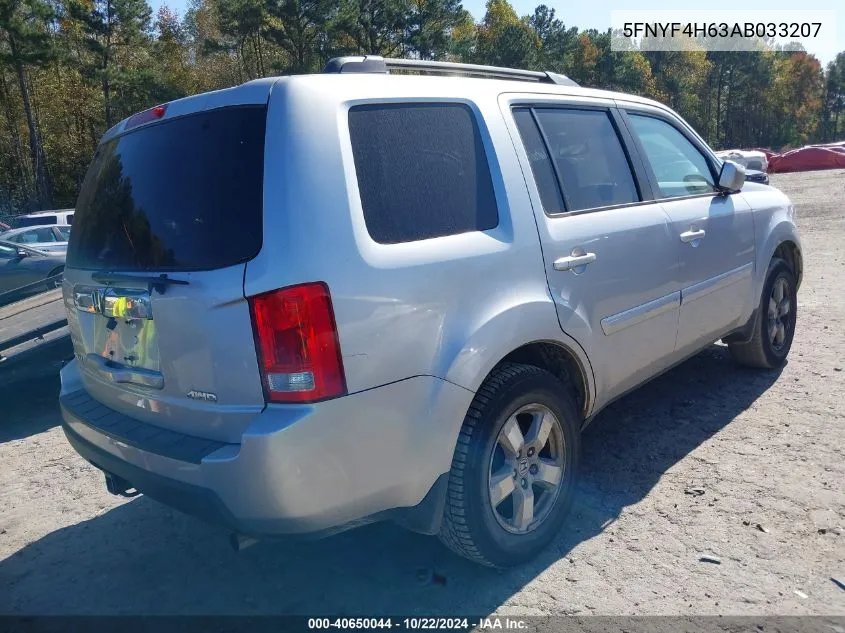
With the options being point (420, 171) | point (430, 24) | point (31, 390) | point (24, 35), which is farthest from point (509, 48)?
point (420, 171)

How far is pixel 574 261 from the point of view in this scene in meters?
3.04

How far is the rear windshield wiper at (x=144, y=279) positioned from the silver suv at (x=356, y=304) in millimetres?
10

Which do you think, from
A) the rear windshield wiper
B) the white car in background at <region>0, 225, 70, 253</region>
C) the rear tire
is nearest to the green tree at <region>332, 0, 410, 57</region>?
the white car in background at <region>0, 225, 70, 253</region>

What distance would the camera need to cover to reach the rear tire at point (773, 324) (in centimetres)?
490

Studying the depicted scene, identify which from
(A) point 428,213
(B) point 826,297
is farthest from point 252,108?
(B) point 826,297

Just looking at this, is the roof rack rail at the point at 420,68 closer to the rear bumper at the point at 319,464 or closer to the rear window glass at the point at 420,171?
the rear window glass at the point at 420,171

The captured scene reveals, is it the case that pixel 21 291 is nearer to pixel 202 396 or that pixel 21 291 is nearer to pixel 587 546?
pixel 202 396

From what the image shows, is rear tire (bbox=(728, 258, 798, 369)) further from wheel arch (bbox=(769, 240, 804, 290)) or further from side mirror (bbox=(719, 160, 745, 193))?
side mirror (bbox=(719, 160, 745, 193))

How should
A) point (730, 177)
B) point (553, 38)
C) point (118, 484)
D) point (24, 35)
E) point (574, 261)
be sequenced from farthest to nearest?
point (553, 38)
point (24, 35)
point (730, 177)
point (574, 261)
point (118, 484)

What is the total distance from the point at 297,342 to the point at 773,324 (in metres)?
4.14

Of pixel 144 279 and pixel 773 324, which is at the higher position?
pixel 144 279

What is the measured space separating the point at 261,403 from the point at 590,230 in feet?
5.75

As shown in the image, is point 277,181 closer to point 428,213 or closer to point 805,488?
point 428,213

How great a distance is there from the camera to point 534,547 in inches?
116
